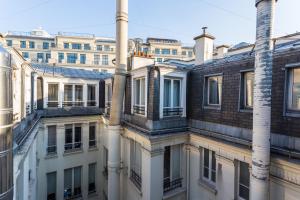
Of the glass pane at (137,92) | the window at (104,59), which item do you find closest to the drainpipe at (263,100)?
the glass pane at (137,92)

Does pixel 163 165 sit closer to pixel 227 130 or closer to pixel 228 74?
pixel 227 130

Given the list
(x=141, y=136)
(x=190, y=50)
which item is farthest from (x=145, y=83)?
(x=190, y=50)

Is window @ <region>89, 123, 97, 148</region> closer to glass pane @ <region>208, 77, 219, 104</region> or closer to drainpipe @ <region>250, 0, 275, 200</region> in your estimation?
glass pane @ <region>208, 77, 219, 104</region>

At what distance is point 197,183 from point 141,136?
3536mm

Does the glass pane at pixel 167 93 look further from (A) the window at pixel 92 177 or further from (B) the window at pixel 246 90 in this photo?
(A) the window at pixel 92 177

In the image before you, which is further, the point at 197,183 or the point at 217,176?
the point at 197,183

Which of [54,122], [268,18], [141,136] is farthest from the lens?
[54,122]

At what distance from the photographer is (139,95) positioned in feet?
33.5

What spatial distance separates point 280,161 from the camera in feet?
18.6

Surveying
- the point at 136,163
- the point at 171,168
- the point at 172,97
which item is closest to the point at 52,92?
the point at 136,163

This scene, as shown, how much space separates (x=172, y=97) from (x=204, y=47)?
11.3 feet


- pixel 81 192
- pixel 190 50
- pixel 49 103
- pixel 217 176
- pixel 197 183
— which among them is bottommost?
pixel 81 192

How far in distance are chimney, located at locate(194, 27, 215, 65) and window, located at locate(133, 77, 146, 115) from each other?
3.37 meters

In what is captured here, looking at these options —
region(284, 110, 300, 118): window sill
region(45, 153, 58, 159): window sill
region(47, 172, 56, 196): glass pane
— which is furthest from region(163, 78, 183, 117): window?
region(47, 172, 56, 196): glass pane
